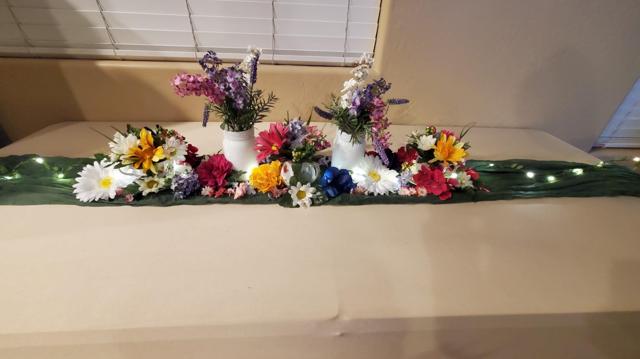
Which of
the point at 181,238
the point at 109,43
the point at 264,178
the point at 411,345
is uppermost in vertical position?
the point at 109,43

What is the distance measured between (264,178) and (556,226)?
0.90 metres

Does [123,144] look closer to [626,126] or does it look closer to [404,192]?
[404,192]

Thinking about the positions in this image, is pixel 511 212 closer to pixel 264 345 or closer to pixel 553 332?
pixel 553 332

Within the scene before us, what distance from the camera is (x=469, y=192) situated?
962mm

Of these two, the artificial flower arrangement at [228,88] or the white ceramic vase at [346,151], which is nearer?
the artificial flower arrangement at [228,88]

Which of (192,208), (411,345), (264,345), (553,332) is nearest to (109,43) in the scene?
(192,208)

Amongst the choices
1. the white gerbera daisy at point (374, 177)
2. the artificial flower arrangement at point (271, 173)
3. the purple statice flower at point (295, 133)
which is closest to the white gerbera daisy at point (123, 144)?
the artificial flower arrangement at point (271, 173)

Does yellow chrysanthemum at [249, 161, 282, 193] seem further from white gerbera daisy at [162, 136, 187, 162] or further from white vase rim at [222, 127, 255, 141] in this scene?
white gerbera daisy at [162, 136, 187, 162]

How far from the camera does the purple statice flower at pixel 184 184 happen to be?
2.78 feet

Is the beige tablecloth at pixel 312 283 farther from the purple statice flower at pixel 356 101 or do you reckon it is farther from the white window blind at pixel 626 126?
the white window blind at pixel 626 126

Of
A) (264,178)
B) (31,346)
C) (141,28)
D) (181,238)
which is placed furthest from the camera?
(141,28)

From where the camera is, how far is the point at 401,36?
1.27 meters

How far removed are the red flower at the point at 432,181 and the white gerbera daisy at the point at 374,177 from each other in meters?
0.07

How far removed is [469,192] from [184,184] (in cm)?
91
